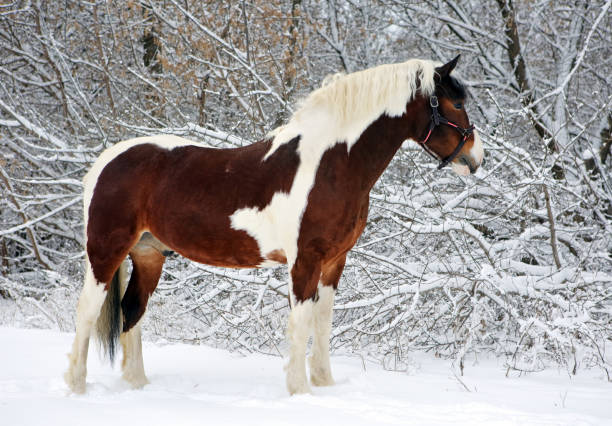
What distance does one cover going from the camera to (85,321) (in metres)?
3.53

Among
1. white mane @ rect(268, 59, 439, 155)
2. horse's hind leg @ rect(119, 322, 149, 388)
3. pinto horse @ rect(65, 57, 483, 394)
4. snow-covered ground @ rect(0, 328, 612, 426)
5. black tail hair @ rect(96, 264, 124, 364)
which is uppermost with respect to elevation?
white mane @ rect(268, 59, 439, 155)

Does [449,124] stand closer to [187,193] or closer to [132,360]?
[187,193]

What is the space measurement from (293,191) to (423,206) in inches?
114

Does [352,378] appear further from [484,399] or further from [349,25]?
[349,25]

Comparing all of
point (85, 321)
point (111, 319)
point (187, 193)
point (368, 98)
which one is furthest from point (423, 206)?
point (85, 321)

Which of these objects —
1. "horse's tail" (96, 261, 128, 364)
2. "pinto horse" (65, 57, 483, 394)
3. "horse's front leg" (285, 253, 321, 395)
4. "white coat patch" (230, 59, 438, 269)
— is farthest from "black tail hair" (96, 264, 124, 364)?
"horse's front leg" (285, 253, 321, 395)

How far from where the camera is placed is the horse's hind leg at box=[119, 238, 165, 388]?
3.65m

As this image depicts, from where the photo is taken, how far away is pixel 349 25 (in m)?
9.42

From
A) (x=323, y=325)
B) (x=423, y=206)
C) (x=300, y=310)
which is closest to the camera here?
(x=300, y=310)

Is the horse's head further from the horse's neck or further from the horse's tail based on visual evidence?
the horse's tail

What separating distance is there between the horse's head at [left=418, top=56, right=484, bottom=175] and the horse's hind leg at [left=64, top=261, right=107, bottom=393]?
2.12m

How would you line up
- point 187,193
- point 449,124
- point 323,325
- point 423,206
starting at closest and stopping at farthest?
point 449,124
point 187,193
point 323,325
point 423,206

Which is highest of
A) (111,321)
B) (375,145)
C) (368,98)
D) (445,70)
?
(445,70)

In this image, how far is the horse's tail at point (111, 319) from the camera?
378cm
